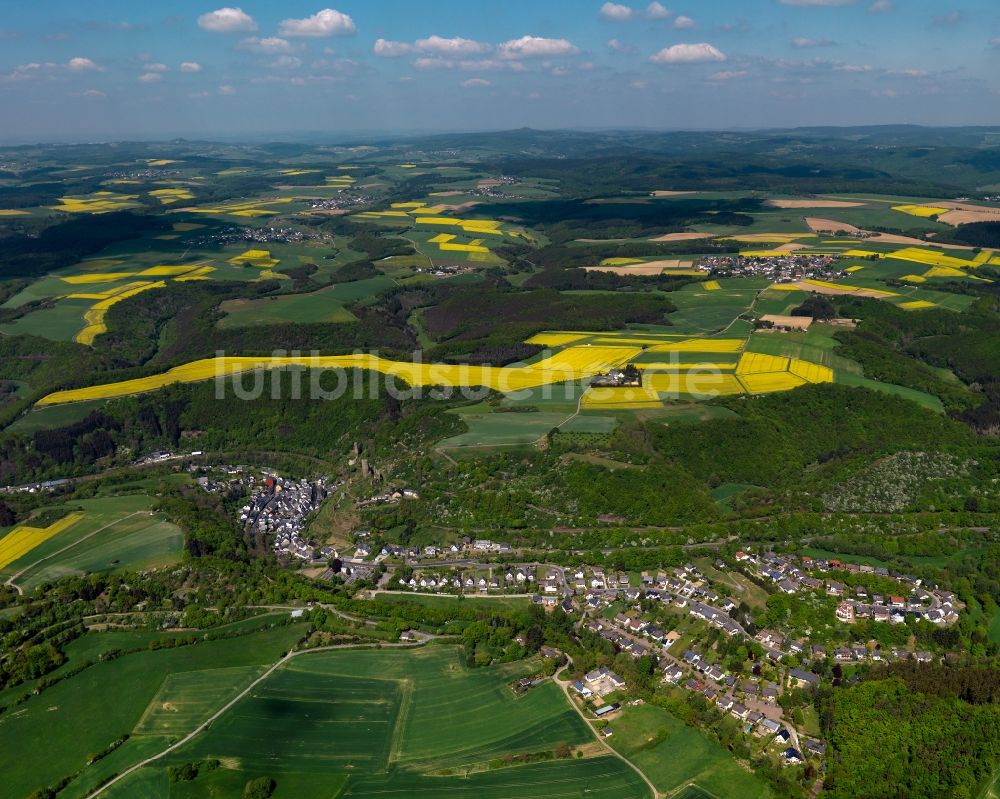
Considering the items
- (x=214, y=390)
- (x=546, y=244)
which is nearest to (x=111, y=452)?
(x=214, y=390)

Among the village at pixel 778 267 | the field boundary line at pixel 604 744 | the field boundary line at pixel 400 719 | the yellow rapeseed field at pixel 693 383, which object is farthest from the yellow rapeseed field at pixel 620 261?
the field boundary line at pixel 400 719

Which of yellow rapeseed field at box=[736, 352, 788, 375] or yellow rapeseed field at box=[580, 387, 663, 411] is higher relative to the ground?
yellow rapeseed field at box=[736, 352, 788, 375]

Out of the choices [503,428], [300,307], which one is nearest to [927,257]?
[503,428]

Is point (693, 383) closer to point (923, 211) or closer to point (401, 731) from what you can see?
point (401, 731)

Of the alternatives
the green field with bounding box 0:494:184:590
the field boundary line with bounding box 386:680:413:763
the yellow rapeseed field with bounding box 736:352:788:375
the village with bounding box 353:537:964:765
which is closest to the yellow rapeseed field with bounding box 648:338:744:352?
the yellow rapeseed field with bounding box 736:352:788:375

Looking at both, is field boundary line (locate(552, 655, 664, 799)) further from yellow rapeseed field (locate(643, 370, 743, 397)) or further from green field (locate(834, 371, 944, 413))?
green field (locate(834, 371, 944, 413))

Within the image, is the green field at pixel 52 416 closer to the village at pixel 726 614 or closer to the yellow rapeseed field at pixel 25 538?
the yellow rapeseed field at pixel 25 538

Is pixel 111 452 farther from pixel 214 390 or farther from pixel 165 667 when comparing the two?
pixel 165 667
